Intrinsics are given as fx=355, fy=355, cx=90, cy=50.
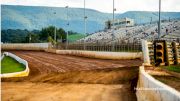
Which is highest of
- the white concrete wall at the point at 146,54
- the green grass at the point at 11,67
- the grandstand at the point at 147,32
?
the grandstand at the point at 147,32

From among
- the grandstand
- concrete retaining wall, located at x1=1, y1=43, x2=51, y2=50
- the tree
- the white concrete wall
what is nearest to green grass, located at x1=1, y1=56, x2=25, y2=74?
the white concrete wall

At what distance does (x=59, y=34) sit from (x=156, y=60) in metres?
139

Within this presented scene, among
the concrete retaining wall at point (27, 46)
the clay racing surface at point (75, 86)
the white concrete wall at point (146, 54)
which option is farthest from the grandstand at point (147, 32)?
the clay racing surface at point (75, 86)

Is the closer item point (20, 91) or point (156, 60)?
point (20, 91)

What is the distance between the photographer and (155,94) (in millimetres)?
9523

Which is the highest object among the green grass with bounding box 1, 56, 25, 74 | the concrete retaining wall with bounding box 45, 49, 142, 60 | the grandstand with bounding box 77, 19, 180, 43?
the grandstand with bounding box 77, 19, 180, 43

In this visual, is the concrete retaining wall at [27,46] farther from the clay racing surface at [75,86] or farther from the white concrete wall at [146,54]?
the clay racing surface at [75,86]

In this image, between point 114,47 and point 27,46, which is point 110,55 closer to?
point 114,47

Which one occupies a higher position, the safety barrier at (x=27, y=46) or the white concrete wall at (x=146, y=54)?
the white concrete wall at (x=146, y=54)

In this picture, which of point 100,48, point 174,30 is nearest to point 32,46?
point 174,30

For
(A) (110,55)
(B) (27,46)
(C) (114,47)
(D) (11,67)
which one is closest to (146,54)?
(D) (11,67)

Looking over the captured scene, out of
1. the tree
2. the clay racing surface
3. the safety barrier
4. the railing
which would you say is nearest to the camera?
the clay racing surface

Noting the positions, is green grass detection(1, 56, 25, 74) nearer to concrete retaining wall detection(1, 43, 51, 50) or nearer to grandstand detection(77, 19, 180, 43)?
grandstand detection(77, 19, 180, 43)

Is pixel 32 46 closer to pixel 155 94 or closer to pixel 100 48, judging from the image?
pixel 100 48
